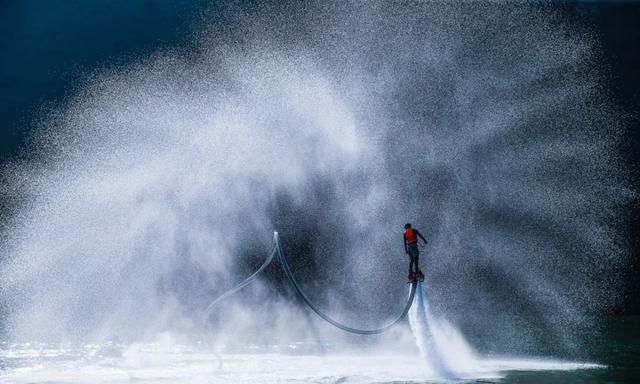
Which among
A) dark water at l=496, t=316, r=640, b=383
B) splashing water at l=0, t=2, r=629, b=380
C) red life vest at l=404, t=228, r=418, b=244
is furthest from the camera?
splashing water at l=0, t=2, r=629, b=380

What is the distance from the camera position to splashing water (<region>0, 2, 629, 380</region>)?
35406mm

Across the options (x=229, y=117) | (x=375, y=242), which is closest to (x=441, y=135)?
(x=375, y=242)

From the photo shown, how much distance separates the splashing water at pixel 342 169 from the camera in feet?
116

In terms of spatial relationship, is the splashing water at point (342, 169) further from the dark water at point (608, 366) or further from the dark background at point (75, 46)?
the dark water at point (608, 366)

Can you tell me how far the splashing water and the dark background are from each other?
832 millimetres

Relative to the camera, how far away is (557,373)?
52.4 ft

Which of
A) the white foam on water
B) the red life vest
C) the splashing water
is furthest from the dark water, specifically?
the splashing water

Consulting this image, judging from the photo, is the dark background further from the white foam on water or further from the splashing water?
the white foam on water

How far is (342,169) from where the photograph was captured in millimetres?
37031

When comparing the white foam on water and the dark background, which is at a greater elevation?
the dark background

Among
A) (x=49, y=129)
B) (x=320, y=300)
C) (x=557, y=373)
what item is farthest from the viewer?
(x=320, y=300)

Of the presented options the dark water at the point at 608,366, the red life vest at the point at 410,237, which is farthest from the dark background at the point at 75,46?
the red life vest at the point at 410,237

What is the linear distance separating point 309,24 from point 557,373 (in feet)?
85.5

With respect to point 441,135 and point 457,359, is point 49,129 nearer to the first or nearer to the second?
point 441,135
